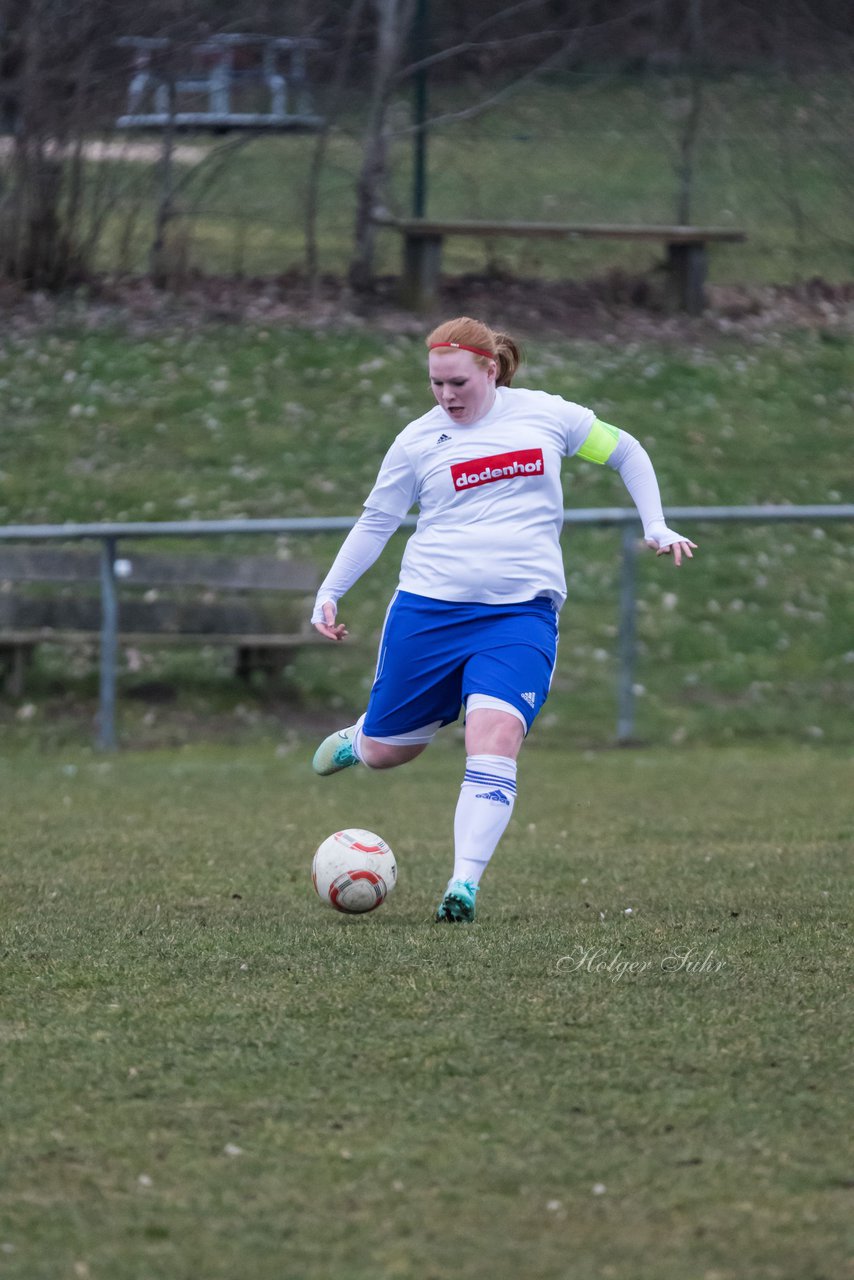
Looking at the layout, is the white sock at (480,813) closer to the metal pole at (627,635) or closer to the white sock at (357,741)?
the white sock at (357,741)

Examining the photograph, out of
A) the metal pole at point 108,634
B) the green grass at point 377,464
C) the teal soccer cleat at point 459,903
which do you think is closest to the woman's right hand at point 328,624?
the teal soccer cleat at point 459,903

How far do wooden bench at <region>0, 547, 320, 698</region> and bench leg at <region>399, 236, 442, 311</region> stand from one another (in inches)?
229

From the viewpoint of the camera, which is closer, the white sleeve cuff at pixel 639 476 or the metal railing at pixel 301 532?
the white sleeve cuff at pixel 639 476

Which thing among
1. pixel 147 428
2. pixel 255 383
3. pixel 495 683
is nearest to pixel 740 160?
pixel 255 383

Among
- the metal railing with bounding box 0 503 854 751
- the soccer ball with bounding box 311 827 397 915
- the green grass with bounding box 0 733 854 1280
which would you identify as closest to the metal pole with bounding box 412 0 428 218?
the metal railing with bounding box 0 503 854 751

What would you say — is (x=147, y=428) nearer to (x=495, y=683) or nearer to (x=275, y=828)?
(x=275, y=828)

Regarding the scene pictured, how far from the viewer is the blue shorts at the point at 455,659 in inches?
221

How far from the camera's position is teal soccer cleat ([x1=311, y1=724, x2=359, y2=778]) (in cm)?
612

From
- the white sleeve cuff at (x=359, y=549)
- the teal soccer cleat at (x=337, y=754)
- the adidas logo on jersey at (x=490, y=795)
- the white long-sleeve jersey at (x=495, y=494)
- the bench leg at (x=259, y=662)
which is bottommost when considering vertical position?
the bench leg at (x=259, y=662)

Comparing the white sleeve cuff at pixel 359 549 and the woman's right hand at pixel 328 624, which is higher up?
the white sleeve cuff at pixel 359 549

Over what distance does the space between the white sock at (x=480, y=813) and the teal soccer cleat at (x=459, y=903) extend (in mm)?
29

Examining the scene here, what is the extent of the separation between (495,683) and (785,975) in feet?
4.32

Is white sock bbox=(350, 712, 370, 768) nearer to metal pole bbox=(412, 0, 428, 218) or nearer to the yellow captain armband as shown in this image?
the yellow captain armband

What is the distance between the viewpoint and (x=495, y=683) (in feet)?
18.2
